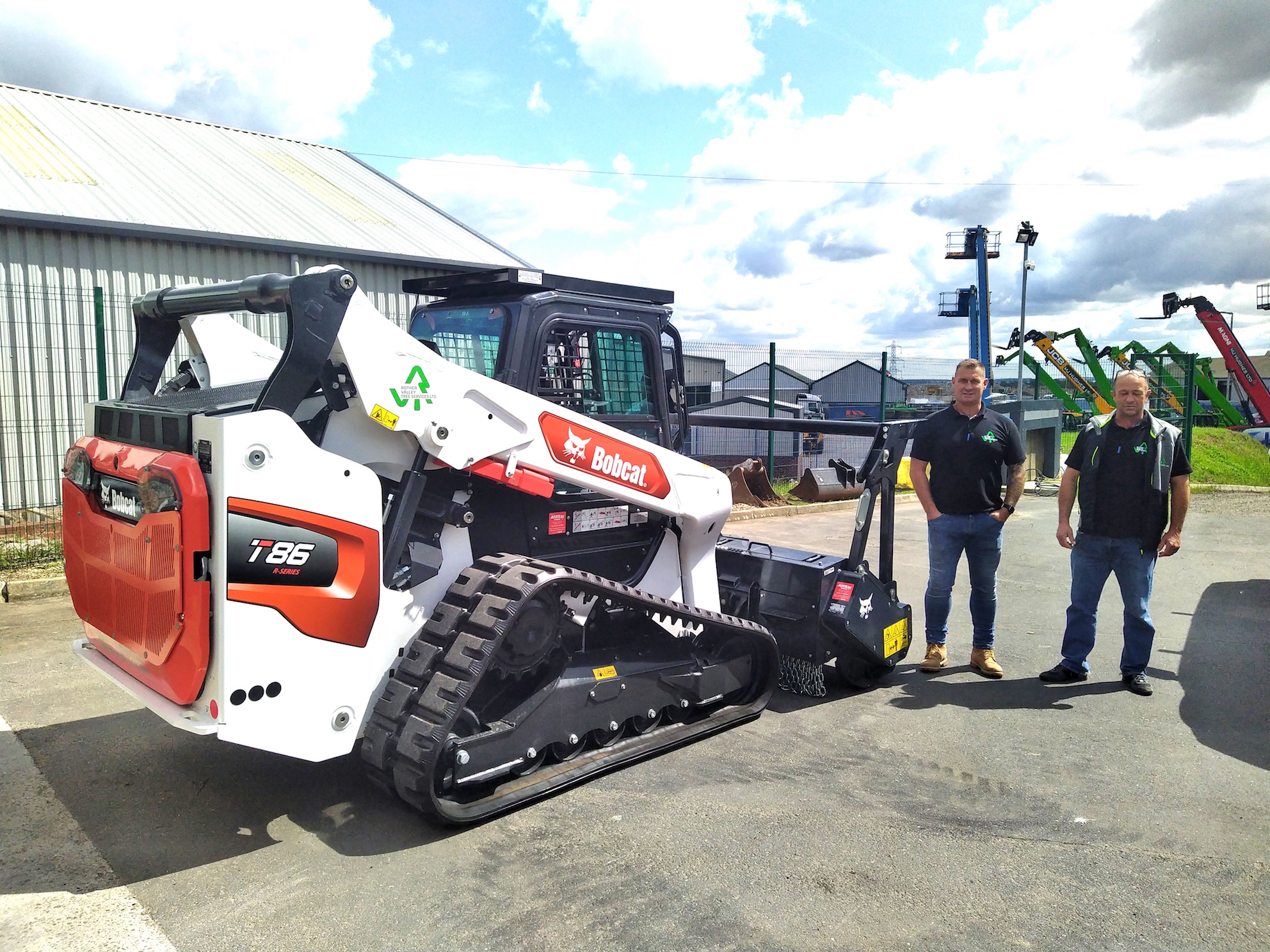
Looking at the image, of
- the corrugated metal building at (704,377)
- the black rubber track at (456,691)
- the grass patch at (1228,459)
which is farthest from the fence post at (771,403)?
the grass patch at (1228,459)

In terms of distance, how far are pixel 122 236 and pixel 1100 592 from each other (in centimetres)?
1061

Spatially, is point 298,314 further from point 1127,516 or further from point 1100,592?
point 1100,592

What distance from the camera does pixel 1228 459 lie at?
74.0 ft

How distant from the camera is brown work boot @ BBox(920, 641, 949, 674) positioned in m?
5.69

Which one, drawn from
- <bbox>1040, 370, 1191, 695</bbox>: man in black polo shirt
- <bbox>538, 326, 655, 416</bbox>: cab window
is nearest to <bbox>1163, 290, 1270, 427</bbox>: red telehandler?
<bbox>1040, 370, 1191, 695</bbox>: man in black polo shirt

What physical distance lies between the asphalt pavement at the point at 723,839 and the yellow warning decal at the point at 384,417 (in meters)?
1.61

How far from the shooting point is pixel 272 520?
3146mm

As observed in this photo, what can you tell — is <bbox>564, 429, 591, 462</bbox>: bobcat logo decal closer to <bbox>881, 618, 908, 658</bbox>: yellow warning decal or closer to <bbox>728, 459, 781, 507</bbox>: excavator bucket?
<bbox>881, 618, 908, 658</bbox>: yellow warning decal

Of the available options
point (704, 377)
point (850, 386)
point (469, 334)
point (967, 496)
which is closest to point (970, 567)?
point (967, 496)

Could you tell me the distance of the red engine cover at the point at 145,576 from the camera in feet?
10.1

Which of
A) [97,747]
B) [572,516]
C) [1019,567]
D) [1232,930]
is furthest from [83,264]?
[1232,930]

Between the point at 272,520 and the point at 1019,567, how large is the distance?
797cm

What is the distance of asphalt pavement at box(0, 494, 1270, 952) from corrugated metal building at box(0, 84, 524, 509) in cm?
563

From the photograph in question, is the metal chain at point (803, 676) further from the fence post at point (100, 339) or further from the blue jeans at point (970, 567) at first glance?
the fence post at point (100, 339)
